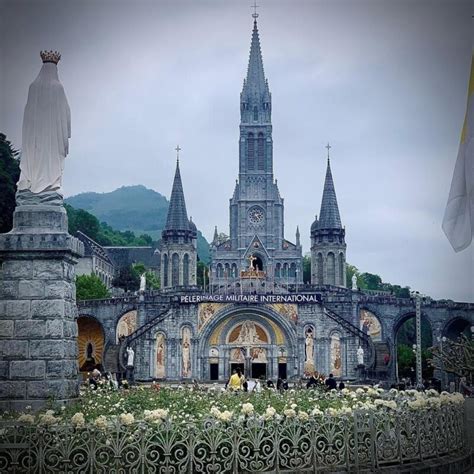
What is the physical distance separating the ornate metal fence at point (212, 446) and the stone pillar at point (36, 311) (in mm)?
2395

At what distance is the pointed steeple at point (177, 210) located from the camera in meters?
57.9

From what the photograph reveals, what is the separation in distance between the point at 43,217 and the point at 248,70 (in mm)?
58811

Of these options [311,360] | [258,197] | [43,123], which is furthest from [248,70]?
[43,123]

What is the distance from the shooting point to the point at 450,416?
10.3 metres

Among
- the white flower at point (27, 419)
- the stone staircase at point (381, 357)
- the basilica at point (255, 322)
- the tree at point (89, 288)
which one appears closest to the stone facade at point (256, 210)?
the basilica at point (255, 322)

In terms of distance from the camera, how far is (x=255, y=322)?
40.0 metres

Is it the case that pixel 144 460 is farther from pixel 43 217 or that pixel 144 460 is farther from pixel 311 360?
pixel 311 360

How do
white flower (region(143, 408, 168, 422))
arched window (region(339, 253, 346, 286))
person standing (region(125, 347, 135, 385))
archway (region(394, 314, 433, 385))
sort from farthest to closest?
arched window (region(339, 253, 346, 286)) → archway (region(394, 314, 433, 385)) → person standing (region(125, 347, 135, 385)) → white flower (region(143, 408, 168, 422))

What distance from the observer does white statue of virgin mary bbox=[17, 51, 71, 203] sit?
35.8 feet

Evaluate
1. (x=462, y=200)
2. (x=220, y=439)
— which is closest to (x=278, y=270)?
(x=462, y=200)

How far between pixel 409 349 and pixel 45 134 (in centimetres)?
5341

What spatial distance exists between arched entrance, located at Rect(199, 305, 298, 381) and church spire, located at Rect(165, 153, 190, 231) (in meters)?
19.2

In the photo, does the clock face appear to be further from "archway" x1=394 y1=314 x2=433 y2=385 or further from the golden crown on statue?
the golden crown on statue

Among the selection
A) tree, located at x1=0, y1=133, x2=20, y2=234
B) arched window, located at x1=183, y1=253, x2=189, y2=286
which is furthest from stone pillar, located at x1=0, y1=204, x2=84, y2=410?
arched window, located at x1=183, y1=253, x2=189, y2=286
